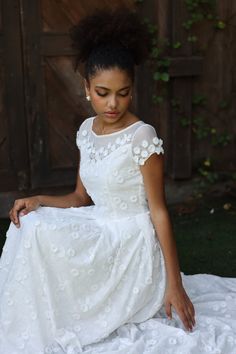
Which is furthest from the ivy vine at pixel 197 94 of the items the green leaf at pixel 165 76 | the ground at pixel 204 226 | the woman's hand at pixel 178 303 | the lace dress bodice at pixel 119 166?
the woman's hand at pixel 178 303

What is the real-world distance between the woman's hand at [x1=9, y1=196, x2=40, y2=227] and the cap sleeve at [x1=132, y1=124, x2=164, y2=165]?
0.50m

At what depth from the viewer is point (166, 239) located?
7.25 feet

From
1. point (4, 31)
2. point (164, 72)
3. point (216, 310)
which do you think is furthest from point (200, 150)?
point (216, 310)

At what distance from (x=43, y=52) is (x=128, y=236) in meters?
2.17

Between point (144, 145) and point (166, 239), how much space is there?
0.36 m

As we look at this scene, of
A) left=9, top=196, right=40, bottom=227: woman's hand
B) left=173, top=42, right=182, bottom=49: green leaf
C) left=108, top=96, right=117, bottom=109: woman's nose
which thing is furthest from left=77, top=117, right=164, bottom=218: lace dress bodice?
left=173, top=42, right=182, bottom=49: green leaf

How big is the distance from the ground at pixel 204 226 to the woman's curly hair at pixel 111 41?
1.46 meters

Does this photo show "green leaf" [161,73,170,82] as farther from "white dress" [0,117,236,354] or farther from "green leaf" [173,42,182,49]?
"white dress" [0,117,236,354]

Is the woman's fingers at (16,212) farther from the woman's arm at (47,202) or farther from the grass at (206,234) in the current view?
the grass at (206,234)

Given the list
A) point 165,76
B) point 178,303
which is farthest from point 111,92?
point 165,76

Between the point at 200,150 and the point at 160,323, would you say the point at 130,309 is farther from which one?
the point at 200,150

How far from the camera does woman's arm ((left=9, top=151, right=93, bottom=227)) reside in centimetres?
238

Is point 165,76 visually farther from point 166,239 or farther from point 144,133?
point 166,239

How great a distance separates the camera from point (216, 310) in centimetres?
257
